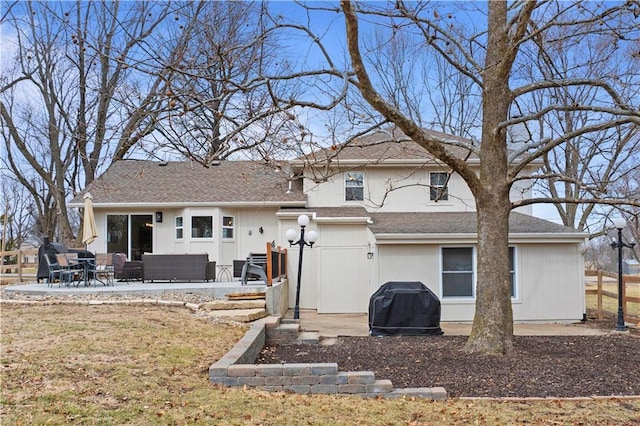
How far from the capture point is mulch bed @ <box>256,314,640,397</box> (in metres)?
7.18

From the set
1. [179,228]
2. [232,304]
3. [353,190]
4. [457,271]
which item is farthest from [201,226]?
[457,271]

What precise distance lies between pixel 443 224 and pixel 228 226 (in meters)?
6.75

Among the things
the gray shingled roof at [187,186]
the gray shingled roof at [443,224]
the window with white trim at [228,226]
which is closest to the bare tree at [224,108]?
the gray shingled roof at [443,224]

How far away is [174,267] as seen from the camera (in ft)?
47.4

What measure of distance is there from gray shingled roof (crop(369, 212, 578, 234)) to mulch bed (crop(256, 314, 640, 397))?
165 inches

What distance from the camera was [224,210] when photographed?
18.1m

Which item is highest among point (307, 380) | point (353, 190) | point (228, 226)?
point (353, 190)

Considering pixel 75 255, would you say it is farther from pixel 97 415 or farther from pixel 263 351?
pixel 97 415

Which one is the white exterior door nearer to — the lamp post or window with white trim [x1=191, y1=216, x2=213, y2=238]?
the lamp post

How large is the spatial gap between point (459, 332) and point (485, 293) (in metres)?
3.78

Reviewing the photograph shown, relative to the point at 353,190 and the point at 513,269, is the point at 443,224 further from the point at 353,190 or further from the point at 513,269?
the point at 353,190

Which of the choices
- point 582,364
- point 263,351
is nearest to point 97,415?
point 263,351

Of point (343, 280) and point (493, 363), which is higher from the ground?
point (343, 280)

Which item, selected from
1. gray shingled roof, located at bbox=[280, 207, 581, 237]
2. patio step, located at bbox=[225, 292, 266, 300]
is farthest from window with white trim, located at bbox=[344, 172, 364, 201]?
patio step, located at bbox=[225, 292, 266, 300]
